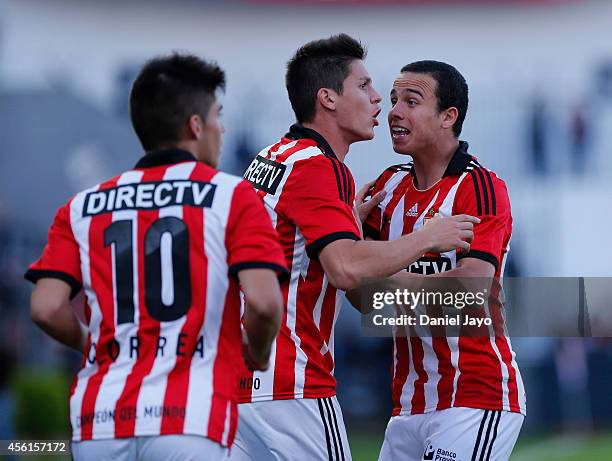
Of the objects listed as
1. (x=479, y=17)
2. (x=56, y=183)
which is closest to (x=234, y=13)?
(x=479, y=17)

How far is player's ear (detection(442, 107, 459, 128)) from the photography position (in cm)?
582

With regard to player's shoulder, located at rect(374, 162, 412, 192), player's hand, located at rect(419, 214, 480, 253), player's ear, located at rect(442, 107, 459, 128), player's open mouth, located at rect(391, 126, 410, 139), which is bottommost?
player's hand, located at rect(419, 214, 480, 253)

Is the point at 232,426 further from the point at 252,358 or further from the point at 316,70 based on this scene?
the point at 316,70

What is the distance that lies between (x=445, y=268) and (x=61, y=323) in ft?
7.06

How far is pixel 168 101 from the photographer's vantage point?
13.1ft

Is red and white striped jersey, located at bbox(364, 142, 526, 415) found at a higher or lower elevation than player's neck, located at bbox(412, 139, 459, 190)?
lower

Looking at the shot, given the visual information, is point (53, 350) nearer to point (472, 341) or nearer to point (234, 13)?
point (472, 341)

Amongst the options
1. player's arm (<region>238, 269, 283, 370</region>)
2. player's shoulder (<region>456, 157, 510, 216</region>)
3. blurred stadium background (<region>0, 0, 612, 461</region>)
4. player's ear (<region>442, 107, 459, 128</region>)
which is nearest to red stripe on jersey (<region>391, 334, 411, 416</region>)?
player's shoulder (<region>456, 157, 510, 216</region>)

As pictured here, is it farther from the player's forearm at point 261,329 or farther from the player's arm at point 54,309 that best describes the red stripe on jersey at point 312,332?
the player's arm at point 54,309

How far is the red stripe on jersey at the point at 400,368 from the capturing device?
5.56 meters

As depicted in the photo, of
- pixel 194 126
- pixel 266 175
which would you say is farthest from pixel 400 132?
pixel 194 126

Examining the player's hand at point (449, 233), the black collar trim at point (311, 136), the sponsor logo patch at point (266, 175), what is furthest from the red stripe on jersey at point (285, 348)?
the player's hand at point (449, 233)

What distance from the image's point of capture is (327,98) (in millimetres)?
5461

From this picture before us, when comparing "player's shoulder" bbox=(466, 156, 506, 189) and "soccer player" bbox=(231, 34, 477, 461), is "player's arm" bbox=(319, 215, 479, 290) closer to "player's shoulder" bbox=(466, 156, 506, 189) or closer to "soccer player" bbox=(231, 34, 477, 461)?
"soccer player" bbox=(231, 34, 477, 461)
